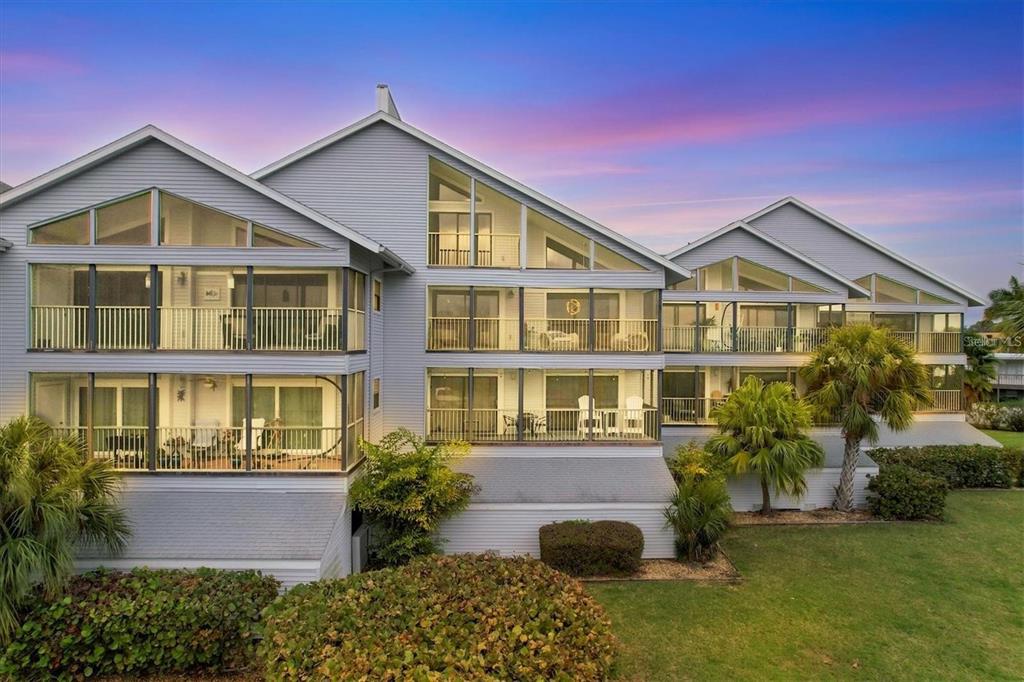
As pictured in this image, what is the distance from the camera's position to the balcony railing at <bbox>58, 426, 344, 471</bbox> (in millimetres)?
11664

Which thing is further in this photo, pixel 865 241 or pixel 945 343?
pixel 945 343

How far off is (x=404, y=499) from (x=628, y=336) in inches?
310

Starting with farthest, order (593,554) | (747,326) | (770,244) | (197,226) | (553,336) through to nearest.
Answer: (747,326)
(770,244)
(553,336)
(197,226)
(593,554)

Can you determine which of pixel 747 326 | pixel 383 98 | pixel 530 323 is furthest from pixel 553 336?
pixel 747 326

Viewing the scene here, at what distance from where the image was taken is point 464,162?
1462 centimetres

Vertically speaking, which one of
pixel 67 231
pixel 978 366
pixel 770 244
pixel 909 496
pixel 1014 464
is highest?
pixel 770 244

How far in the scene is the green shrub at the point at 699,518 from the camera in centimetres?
1220

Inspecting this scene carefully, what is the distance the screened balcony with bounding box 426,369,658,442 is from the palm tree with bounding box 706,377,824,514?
90.3 inches

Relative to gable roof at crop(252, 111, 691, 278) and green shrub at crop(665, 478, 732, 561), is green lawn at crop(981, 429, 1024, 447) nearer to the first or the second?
green shrub at crop(665, 478, 732, 561)

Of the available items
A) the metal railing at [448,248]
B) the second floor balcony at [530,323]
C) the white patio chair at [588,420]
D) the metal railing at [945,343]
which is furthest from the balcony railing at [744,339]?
the metal railing at [448,248]

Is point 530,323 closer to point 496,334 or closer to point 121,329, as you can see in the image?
point 496,334

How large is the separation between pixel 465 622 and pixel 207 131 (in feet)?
78.2

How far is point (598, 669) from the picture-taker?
6.37m

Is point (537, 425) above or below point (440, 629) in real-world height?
above
